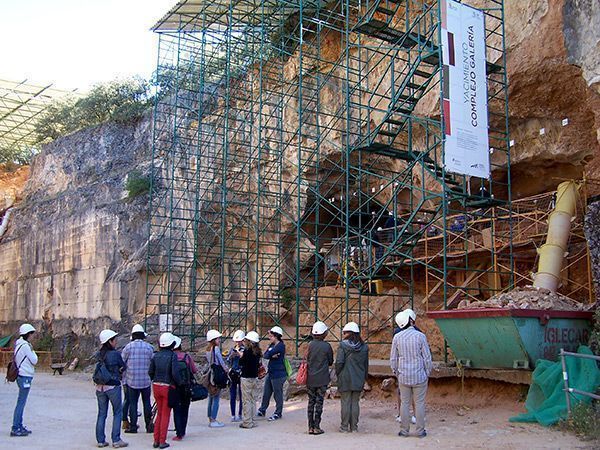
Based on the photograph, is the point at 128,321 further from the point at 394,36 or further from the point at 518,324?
the point at 518,324

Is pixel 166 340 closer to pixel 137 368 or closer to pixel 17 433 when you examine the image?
pixel 137 368

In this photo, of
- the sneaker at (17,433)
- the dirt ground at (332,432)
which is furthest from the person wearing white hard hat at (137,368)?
the sneaker at (17,433)

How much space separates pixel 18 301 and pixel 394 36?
25856 millimetres

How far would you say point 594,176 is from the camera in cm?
1413

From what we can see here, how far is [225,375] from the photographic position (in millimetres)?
9742

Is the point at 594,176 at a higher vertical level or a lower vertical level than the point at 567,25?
lower

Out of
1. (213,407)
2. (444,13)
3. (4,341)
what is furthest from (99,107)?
(213,407)

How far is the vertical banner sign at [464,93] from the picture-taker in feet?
39.9

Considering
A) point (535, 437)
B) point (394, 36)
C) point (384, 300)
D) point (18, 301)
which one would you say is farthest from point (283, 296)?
point (18, 301)

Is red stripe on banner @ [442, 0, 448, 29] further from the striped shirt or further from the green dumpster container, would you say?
the striped shirt

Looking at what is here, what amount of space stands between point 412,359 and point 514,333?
6.17 ft

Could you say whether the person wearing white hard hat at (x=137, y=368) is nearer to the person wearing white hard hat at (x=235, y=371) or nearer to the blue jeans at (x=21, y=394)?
the blue jeans at (x=21, y=394)

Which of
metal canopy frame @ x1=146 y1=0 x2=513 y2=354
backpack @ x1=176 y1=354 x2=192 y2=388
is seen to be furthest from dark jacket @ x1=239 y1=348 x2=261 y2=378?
metal canopy frame @ x1=146 y1=0 x2=513 y2=354

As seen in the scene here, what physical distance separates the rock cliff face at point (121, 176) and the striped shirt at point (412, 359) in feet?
21.6
